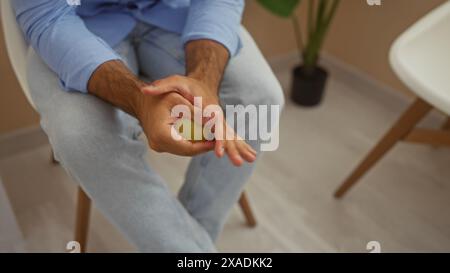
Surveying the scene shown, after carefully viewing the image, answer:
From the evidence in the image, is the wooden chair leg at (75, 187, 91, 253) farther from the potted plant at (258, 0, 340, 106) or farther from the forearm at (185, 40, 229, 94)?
the potted plant at (258, 0, 340, 106)

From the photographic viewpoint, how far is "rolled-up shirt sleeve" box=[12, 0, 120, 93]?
0.74 metres

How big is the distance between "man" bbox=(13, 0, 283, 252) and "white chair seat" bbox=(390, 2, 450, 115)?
26cm

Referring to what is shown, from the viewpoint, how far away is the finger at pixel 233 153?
24.8 inches

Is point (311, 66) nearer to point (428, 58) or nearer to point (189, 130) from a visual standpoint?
point (428, 58)

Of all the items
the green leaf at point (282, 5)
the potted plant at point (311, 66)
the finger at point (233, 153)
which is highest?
the finger at point (233, 153)

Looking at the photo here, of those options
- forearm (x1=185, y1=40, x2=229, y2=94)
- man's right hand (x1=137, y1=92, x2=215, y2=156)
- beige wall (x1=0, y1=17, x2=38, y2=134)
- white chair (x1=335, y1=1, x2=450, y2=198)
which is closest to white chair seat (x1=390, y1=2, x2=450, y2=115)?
white chair (x1=335, y1=1, x2=450, y2=198)

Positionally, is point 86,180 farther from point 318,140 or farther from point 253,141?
point 318,140

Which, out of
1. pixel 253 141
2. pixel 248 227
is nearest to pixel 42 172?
pixel 248 227

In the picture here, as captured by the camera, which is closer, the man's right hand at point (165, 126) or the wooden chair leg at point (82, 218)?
the man's right hand at point (165, 126)

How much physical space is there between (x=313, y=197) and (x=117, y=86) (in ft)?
2.47

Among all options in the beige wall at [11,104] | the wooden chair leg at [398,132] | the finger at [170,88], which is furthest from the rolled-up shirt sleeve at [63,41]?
the wooden chair leg at [398,132]

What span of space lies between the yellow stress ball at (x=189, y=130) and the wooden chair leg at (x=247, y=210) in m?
0.50

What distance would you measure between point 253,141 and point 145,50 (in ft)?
0.90

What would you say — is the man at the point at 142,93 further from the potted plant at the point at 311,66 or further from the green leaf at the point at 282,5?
the potted plant at the point at 311,66
